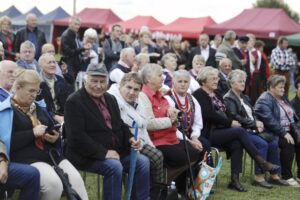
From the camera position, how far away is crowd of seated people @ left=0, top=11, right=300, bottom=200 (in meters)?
4.04

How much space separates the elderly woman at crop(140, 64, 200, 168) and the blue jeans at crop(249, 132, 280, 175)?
3.74 feet

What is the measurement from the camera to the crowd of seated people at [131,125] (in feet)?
13.2

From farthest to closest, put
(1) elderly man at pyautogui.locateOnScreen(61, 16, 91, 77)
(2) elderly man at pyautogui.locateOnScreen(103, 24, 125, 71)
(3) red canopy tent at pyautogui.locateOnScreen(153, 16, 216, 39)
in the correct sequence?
(3) red canopy tent at pyautogui.locateOnScreen(153, 16, 216, 39)
(2) elderly man at pyautogui.locateOnScreen(103, 24, 125, 71)
(1) elderly man at pyautogui.locateOnScreen(61, 16, 91, 77)

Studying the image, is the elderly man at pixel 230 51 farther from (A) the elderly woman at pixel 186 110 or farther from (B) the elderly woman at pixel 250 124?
(A) the elderly woman at pixel 186 110

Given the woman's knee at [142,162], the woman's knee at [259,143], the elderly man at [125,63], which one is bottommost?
the woman's knee at [259,143]

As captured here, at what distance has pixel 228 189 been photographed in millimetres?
6016

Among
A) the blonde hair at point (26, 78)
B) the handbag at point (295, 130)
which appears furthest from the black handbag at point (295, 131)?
the blonde hair at point (26, 78)

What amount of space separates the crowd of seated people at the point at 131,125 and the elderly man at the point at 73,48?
3.45ft

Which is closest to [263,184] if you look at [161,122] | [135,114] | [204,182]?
[204,182]

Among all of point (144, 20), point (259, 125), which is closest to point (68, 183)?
point (259, 125)

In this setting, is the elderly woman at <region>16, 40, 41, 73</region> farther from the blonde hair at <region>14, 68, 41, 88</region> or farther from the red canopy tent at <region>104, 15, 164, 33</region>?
the red canopy tent at <region>104, 15, 164, 33</region>

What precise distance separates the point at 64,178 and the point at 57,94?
1.84 m

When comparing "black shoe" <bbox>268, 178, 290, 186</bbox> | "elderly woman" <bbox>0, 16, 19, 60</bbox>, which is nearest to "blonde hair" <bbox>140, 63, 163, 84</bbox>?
"black shoe" <bbox>268, 178, 290, 186</bbox>

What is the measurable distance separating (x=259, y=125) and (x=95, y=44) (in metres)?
4.40
